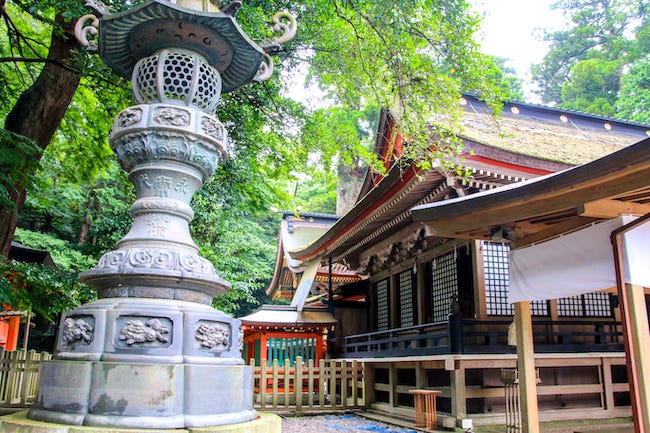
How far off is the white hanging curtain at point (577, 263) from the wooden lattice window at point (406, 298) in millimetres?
6365

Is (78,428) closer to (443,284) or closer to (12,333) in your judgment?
(443,284)

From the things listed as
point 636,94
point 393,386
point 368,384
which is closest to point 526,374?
point 393,386

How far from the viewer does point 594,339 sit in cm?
905

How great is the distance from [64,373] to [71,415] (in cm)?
26

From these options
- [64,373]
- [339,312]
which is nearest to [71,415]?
[64,373]

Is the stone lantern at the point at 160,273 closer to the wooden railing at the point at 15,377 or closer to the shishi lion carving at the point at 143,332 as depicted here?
the shishi lion carving at the point at 143,332

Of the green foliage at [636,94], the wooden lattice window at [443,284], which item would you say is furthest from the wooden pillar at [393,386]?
the green foliage at [636,94]

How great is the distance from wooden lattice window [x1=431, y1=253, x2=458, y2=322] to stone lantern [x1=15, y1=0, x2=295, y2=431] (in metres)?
6.92

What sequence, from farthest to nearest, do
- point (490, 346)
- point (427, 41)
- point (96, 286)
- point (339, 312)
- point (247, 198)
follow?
point (339, 312)
point (247, 198)
point (490, 346)
point (427, 41)
point (96, 286)

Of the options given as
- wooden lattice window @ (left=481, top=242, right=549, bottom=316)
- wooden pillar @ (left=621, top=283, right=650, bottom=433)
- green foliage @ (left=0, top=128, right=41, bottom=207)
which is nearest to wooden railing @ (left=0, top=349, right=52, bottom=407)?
green foliage @ (left=0, top=128, right=41, bottom=207)

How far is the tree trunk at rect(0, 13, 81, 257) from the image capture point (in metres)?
6.70

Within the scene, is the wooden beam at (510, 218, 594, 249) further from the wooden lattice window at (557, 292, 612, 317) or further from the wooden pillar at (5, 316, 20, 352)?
the wooden pillar at (5, 316, 20, 352)

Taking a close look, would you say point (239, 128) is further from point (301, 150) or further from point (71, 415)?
point (71, 415)

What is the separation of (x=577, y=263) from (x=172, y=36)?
426cm
